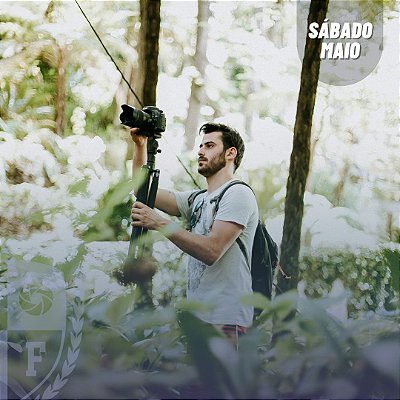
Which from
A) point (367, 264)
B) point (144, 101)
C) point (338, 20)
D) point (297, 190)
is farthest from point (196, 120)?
point (367, 264)

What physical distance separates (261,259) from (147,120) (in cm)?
68

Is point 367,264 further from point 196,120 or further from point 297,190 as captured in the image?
point 196,120

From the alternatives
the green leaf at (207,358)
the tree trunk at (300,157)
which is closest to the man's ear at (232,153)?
the tree trunk at (300,157)

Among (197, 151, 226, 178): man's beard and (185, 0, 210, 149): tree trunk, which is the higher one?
(185, 0, 210, 149): tree trunk

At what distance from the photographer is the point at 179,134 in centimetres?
297

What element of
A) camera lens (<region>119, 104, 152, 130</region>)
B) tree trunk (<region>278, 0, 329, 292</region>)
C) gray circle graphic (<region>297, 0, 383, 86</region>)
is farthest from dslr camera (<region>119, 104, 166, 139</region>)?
gray circle graphic (<region>297, 0, 383, 86</region>)

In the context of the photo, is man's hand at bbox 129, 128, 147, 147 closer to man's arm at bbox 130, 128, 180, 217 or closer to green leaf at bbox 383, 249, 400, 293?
man's arm at bbox 130, 128, 180, 217

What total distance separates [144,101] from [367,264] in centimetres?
110

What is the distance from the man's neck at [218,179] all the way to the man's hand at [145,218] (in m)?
0.22

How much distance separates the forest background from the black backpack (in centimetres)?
9

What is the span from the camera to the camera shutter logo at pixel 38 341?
172 cm

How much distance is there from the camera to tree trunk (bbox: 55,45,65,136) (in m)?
3.02

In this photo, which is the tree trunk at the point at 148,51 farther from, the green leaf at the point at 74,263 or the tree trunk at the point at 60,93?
the green leaf at the point at 74,263

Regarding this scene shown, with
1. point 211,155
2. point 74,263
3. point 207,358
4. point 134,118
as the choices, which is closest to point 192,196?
point 211,155
